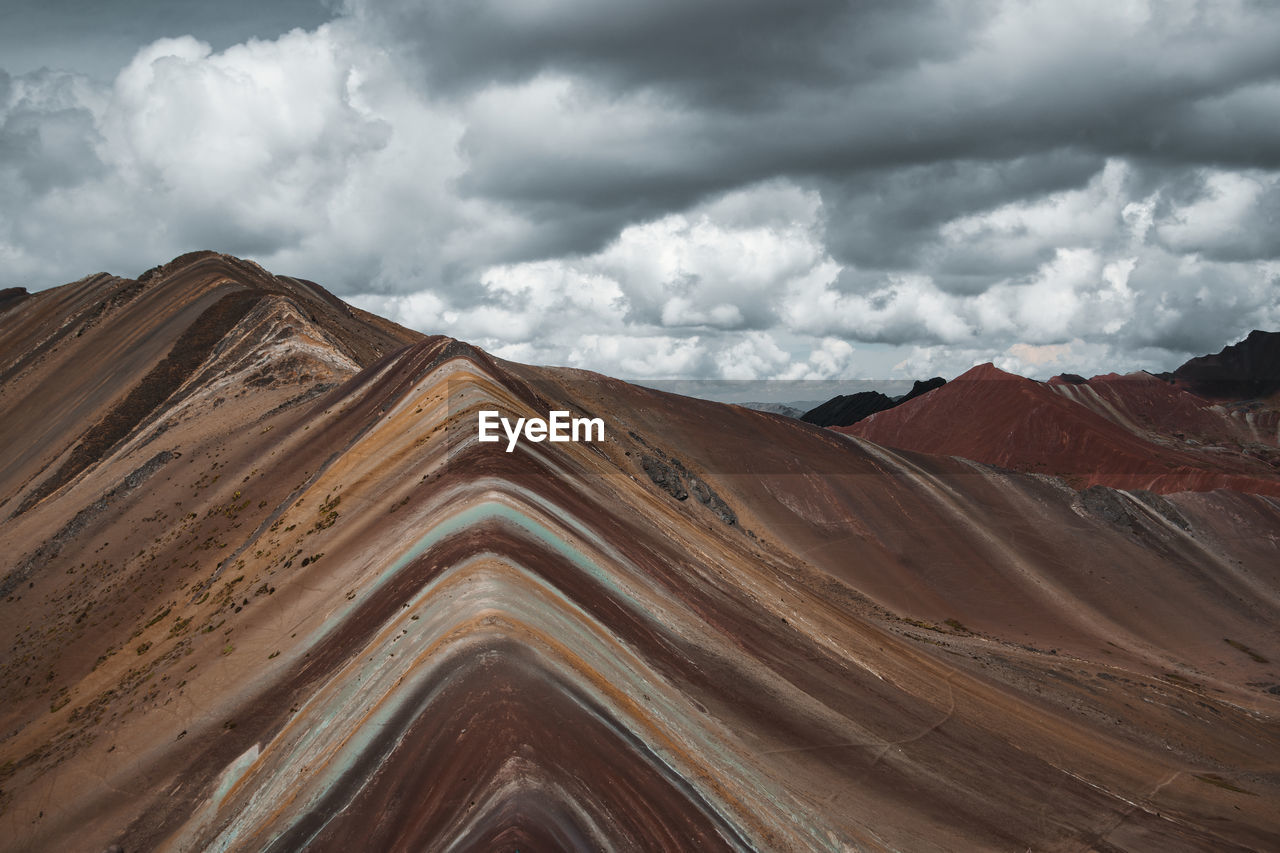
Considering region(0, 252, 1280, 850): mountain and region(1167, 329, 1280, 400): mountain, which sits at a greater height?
region(1167, 329, 1280, 400): mountain

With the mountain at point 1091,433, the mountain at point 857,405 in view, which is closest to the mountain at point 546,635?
the mountain at point 1091,433

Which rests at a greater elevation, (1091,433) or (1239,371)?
(1239,371)

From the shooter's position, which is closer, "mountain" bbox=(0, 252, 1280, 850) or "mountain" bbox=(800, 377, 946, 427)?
"mountain" bbox=(0, 252, 1280, 850)

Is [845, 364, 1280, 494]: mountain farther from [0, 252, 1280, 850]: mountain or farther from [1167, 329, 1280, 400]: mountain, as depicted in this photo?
[0, 252, 1280, 850]: mountain

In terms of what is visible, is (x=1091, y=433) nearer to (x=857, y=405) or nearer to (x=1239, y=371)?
(x=857, y=405)

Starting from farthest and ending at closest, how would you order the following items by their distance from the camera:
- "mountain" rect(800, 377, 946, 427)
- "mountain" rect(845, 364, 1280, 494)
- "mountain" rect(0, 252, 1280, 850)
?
"mountain" rect(800, 377, 946, 427), "mountain" rect(845, 364, 1280, 494), "mountain" rect(0, 252, 1280, 850)

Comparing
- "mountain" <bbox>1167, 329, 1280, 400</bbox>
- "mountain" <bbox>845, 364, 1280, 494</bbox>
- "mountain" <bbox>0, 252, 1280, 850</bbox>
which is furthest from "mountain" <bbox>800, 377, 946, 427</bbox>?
"mountain" <bbox>0, 252, 1280, 850</bbox>

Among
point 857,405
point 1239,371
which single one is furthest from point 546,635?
point 1239,371
